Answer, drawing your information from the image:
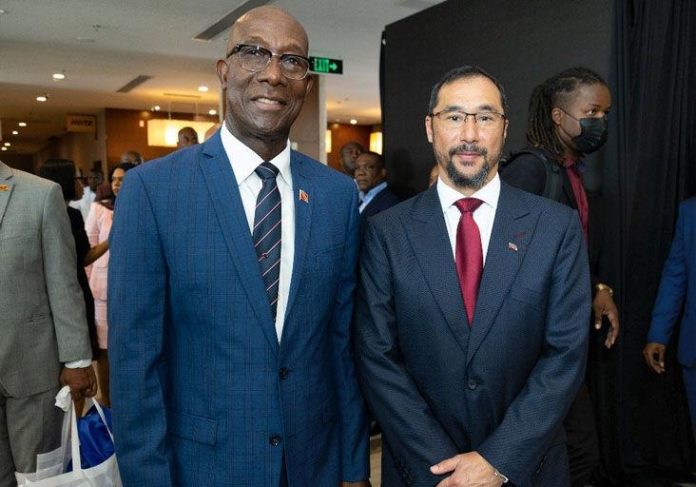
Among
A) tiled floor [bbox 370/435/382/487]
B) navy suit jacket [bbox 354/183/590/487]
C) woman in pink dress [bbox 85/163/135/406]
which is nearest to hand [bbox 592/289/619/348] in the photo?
navy suit jacket [bbox 354/183/590/487]

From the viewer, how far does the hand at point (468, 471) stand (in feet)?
4.57

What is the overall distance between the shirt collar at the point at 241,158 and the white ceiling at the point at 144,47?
4.94 metres

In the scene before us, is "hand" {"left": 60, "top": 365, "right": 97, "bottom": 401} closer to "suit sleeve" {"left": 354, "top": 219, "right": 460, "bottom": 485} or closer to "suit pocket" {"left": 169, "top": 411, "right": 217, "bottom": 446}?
"suit pocket" {"left": 169, "top": 411, "right": 217, "bottom": 446}

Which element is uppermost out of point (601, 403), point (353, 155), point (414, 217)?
point (353, 155)

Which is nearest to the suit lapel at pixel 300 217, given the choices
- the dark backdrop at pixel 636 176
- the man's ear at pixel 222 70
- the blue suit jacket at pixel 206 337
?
the blue suit jacket at pixel 206 337

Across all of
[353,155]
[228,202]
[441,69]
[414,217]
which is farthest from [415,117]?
[228,202]

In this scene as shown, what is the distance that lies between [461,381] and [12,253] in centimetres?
155

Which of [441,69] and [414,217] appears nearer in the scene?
[414,217]

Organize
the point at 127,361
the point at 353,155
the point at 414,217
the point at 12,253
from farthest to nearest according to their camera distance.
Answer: the point at 353,155, the point at 12,253, the point at 414,217, the point at 127,361

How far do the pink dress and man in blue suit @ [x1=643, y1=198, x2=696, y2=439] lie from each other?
2.97m

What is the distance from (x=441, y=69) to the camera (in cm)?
432

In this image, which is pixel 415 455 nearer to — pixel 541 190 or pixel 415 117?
pixel 541 190

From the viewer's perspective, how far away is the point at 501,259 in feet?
4.97

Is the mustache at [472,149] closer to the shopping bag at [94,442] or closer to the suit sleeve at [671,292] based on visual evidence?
the shopping bag at [94,442]
